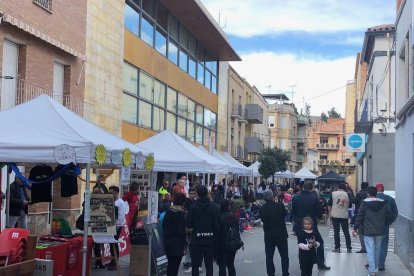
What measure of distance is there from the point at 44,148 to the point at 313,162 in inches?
3531

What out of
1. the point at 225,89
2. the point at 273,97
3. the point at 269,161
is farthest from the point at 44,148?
the point at 273,97

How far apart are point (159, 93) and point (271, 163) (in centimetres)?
2029

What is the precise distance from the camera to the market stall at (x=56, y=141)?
26.1 feet

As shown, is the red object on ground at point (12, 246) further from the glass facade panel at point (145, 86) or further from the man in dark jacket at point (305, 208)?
the glass facade panel at point (145, 86)

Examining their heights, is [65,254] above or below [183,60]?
below

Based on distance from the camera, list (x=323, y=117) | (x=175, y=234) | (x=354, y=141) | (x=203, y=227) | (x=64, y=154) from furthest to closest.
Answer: (x=323, y=117) → (x=354, y=141) → (x=175, y=234) → (x=203, y=227) → (x=64, y=154)

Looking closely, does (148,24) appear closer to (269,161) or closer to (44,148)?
(44,148)

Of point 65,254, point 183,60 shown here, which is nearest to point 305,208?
point 65,254

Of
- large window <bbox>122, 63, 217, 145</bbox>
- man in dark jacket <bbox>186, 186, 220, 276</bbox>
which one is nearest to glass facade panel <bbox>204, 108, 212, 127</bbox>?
large window <bbox>122, 63, 217, 145</bbox>

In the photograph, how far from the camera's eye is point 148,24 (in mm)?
24672

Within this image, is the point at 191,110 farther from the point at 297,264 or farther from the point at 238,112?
the point at 297,264

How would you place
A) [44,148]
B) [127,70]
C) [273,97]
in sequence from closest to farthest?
[44,148]
[127,70]
[273,97]

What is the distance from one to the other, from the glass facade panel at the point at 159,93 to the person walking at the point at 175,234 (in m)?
16.0

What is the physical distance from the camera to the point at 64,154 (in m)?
8.01
